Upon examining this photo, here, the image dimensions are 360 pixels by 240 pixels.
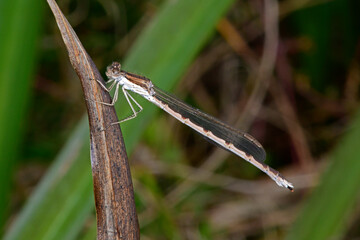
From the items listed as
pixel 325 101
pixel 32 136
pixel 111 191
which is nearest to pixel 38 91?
pixel 32 136

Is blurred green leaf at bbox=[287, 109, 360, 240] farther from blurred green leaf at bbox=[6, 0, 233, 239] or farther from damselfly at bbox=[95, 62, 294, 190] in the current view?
blurred green leaf at bbox=[6, 0, 233, 239]

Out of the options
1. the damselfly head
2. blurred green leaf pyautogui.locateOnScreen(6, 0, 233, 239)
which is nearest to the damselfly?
the damselfly head

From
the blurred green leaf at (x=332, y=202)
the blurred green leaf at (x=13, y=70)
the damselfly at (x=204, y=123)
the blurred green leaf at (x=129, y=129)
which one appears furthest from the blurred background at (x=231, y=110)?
the blurred green leaf at (x=129, y=129)

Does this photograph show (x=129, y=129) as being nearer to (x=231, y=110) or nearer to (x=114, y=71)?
(x=114, y=71)

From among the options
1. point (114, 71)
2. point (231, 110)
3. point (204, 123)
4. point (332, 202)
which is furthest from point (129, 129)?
point (231, 110)

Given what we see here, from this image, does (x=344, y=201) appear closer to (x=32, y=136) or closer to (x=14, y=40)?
(x=14, y=40)

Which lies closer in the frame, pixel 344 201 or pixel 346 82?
pixel 344 201

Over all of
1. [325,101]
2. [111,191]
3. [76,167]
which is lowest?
[111,191]

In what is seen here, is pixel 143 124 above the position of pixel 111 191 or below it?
above
